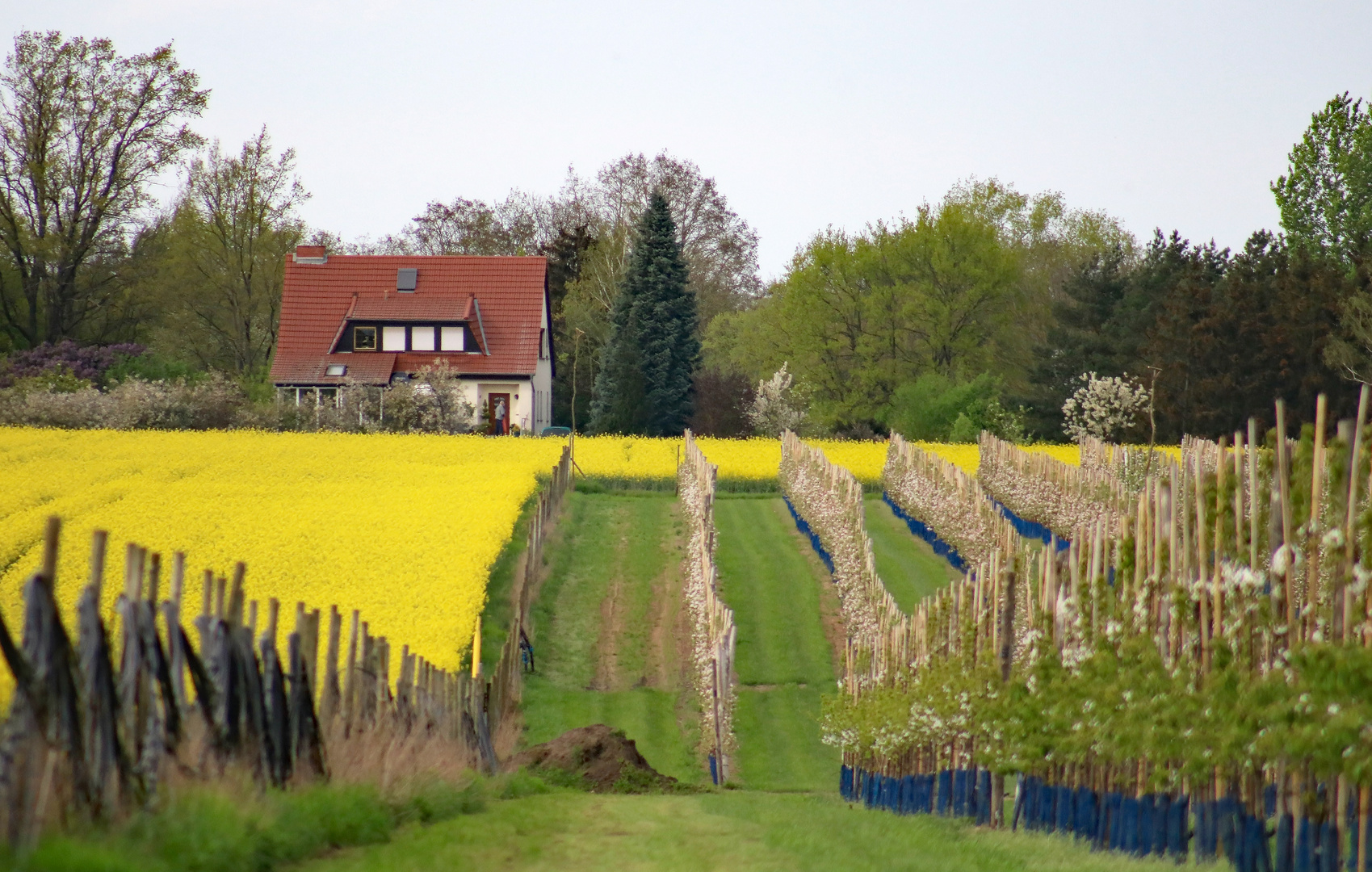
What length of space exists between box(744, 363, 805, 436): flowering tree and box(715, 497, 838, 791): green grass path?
2603cm

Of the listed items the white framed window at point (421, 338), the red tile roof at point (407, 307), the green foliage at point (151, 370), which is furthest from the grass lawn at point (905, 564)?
the green foliage at point (151, 370)

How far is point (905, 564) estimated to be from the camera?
26.4 meters

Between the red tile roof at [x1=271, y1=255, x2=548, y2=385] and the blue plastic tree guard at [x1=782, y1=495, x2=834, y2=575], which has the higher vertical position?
the red tile roof at [x1=271, y1=255, x2=548, y2=385]

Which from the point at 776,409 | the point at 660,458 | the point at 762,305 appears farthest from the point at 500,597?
the point at 762,305

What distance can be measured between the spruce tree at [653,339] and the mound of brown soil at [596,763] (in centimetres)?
4166

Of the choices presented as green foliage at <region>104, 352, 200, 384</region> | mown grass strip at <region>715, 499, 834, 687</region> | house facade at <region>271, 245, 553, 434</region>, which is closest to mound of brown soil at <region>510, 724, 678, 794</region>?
mown grass strip at <region>715, 499, 834, 687</region>

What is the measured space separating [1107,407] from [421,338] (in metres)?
27.1

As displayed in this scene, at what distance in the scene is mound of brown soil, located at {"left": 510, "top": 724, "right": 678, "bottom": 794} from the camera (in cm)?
1192

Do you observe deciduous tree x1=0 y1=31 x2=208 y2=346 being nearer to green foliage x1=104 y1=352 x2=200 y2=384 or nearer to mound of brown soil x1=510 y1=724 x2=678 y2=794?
green foliage x1=104 y1=352 x2=200 y2=384

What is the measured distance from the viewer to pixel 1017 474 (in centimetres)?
3069

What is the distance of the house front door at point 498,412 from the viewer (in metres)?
54.7

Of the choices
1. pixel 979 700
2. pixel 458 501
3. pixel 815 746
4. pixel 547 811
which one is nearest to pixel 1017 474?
pixel 458 501

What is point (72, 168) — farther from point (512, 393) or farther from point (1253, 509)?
point (1253, 509)

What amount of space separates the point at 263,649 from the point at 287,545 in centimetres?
1434
